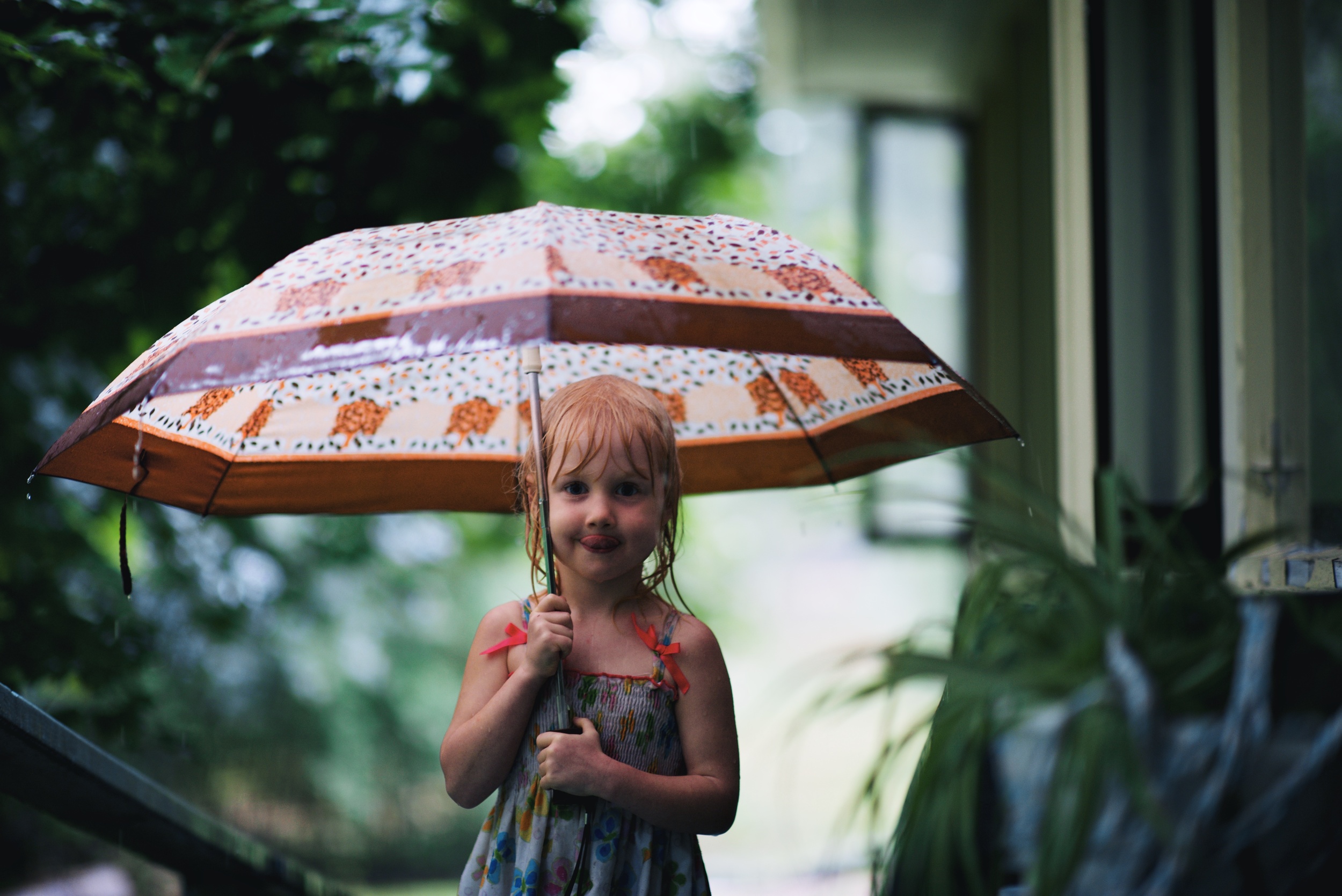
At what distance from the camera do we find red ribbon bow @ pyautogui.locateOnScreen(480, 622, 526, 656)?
1.50 m

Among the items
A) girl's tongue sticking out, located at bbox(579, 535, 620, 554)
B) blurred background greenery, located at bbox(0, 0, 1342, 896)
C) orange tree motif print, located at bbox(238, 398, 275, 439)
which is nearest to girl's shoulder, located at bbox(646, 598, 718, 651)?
girl's tongue sticking out, located at bbox(579, 535, 620, 554)

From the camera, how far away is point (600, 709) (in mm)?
1453

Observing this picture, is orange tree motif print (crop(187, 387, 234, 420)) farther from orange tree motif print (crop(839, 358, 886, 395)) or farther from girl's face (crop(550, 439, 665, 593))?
orange tree motif print (crop(839, 358, 886, 395))

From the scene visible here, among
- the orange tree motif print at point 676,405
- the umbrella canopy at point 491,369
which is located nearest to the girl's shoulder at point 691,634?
the umbrella canopy at point 491,369

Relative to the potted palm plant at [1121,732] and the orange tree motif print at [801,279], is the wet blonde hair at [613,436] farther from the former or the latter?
the potted palm plant at [1121,732]

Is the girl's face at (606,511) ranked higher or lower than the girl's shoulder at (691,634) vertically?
higher

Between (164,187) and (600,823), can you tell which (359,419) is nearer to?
(600,823)

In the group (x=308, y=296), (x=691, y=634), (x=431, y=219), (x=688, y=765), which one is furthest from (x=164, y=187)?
(x=688, y=765)

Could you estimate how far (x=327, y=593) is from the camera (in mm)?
6176

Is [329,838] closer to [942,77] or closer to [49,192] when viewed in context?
[49,192]

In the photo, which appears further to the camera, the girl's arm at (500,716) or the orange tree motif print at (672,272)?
the girl's arm at (500,716)

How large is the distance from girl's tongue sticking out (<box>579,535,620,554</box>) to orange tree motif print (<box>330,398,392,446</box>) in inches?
29.4

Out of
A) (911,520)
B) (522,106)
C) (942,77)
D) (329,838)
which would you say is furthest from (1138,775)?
(329,838)

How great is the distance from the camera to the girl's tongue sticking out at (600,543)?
146 centimetres
